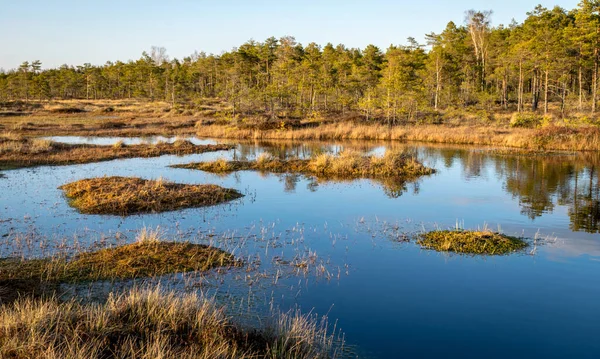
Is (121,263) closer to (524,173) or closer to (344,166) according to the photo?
(344,166)

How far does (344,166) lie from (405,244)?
40.8 feet

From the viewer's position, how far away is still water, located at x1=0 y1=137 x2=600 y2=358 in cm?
841

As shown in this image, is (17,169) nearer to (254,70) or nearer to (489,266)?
(489,266)

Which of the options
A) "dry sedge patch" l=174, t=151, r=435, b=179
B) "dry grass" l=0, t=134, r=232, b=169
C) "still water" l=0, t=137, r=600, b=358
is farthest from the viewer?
"dry grass" l=0, t=134, r=232, b=169

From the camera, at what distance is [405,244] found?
43.5 ft

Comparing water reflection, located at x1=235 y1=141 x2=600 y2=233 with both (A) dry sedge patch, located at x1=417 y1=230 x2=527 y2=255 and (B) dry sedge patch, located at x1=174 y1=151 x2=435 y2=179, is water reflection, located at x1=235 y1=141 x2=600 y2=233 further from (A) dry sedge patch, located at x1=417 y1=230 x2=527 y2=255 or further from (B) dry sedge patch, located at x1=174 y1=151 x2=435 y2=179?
(A) dry sedge patch, located at x1=417 y1=230 x2=527 y2=255

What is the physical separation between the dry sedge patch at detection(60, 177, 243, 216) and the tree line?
1250 inches

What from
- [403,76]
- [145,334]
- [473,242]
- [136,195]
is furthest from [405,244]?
[403,76]

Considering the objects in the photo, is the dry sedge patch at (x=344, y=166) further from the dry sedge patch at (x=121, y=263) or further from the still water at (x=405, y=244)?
the dry sedge patch at (x=121, y=263)

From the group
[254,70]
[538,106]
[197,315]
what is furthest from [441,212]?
[254,70]

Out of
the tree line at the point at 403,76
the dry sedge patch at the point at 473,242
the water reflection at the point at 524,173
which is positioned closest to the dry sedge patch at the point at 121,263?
the dry sedge patch at the point at 473,242

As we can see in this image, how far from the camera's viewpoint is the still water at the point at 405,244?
8406mm

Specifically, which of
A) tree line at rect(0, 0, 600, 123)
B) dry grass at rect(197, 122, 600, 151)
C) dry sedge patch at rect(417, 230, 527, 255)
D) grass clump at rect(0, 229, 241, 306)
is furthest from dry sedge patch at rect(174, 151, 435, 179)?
tree line at rect(0, 0, 600, 123)

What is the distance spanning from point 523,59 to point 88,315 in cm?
5505
